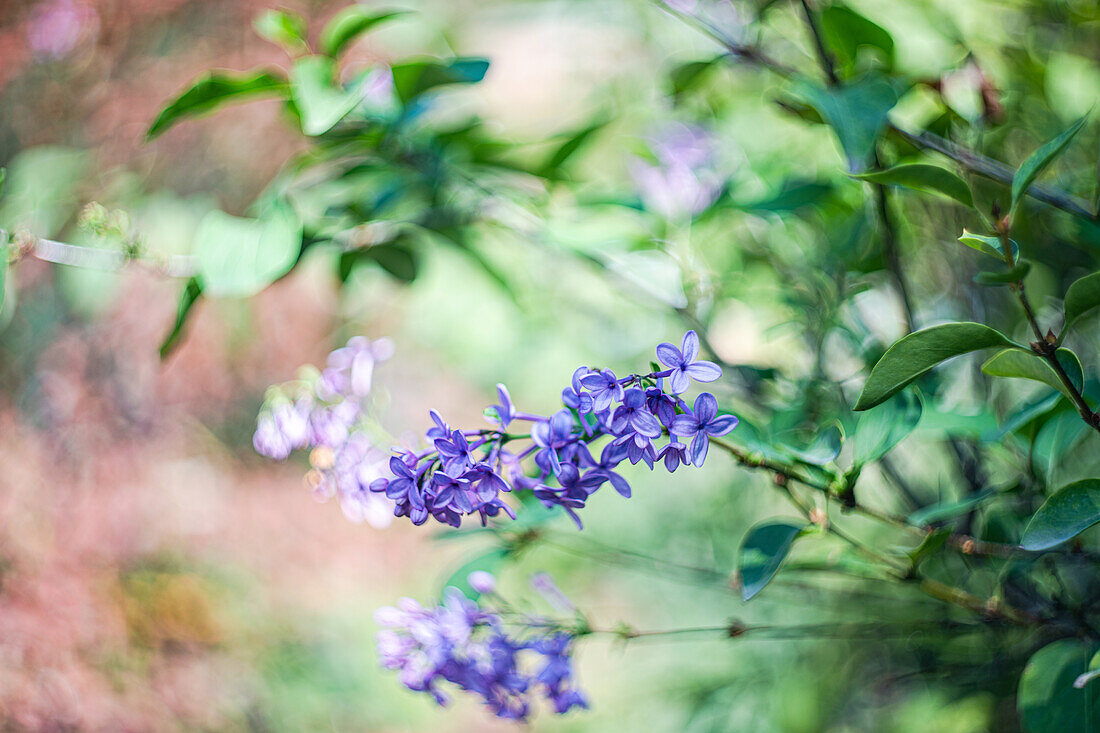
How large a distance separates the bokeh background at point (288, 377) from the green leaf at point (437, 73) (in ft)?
0.50

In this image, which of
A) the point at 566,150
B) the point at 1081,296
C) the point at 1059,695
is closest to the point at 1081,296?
the point at 1081,296

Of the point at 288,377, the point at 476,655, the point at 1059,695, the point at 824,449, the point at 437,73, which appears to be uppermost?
the point at 437,73

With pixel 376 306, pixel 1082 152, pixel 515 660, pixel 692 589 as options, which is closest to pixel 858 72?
pixel 1082 152

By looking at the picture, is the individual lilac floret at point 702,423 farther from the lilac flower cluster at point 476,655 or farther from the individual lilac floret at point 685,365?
the lilac flower cluster at point 476,655

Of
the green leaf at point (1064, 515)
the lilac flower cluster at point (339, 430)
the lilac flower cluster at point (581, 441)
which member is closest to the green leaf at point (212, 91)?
the lilac flower cluster at point (339, 430)

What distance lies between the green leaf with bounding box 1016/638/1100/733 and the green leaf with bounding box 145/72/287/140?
611 millimetres

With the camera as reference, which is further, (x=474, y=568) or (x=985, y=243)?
(x=474, y=568)

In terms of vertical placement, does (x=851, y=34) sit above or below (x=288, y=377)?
above

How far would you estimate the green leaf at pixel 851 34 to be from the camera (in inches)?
18.9

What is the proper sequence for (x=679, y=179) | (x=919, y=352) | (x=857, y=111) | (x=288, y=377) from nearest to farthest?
(x=919, y=352) → (x=857, y=111) → (x=679, y=179) → (x=288, y=377)

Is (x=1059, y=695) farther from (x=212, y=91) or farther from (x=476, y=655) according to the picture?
(x=212, y=91)

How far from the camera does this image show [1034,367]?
1.12ft

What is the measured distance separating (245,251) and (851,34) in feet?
1.43

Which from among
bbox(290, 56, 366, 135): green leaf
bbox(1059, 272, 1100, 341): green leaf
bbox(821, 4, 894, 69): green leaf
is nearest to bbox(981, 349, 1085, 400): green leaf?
bbox(1059, 272, 1100, 341): green leaf
